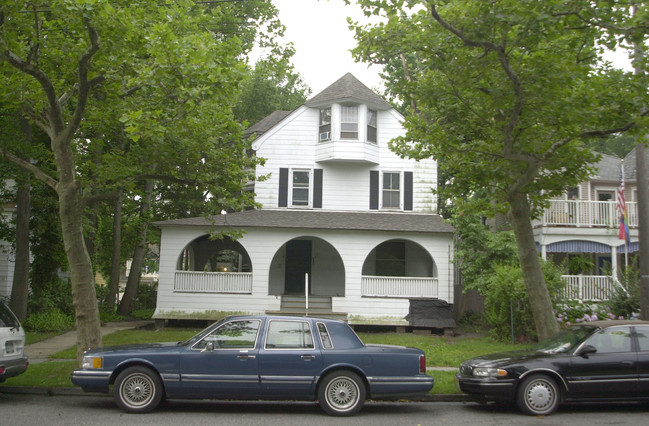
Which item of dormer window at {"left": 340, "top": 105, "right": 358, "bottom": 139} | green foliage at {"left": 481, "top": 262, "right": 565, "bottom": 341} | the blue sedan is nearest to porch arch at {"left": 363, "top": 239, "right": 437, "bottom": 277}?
dormer window at {"left": 340, "top": 105, "right": 358, "bottom": 139}

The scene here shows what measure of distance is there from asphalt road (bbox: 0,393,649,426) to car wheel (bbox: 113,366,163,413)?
0.15 m

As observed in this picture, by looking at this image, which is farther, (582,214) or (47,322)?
(582,214)

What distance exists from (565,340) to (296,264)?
14.2 meters

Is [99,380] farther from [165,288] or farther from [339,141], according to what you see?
[339,141]

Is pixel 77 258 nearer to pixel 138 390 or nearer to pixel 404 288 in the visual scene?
pixel 138 390

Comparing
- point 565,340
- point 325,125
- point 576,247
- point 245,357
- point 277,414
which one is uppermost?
point 325,125

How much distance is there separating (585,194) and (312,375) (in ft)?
66.2

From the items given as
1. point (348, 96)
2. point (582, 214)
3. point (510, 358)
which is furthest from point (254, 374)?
point (582, 214)

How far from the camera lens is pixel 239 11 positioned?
2195 cm

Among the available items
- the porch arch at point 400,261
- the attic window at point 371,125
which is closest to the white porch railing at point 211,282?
the porch arch at point 400,261

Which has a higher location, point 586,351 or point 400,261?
point 400,261

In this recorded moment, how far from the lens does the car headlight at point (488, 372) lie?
9.46 m

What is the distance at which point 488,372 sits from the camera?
9.62 m

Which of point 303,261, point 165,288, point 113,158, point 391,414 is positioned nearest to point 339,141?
point 303,261
